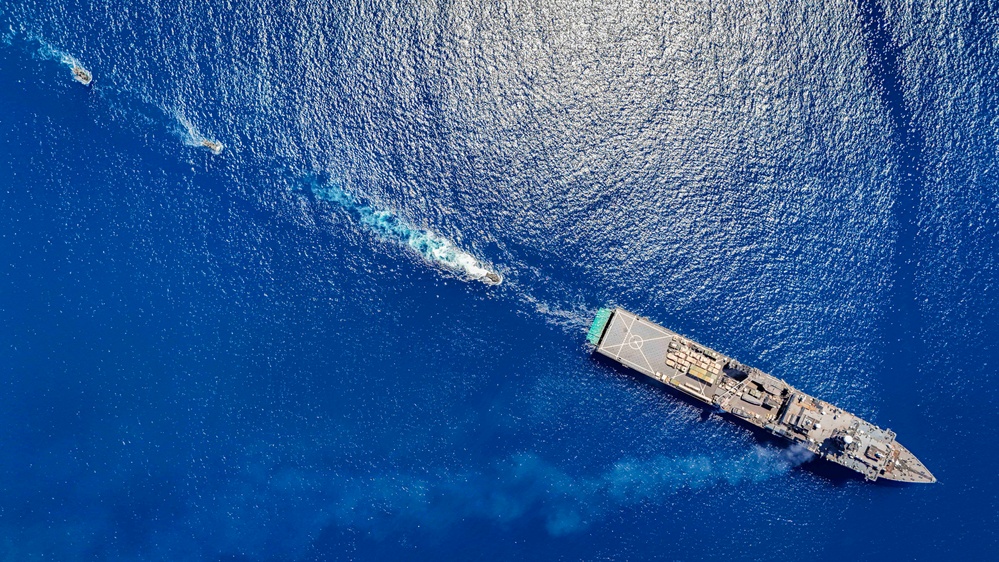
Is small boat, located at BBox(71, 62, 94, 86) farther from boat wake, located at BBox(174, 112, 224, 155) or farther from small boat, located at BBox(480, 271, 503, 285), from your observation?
small boat, located at BBox(480, 271, 503, 285)

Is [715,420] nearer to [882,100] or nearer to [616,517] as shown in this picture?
[616,517]

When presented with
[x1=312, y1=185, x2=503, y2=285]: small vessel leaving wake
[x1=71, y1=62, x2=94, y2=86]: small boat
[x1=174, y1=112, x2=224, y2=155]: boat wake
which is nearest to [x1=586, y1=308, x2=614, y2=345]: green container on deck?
[x1=312, y1=185, x2=503, y2=285]: small vessel leaving wake

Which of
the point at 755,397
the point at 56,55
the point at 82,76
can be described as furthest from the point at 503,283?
the point at 56,55

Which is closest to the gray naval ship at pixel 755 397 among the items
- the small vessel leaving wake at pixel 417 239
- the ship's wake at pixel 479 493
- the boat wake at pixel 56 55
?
the ship's wake at pixel 479 493

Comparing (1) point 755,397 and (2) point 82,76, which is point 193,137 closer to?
(2) point 82,76

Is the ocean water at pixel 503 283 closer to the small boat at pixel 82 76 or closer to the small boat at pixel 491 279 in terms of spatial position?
the small boat at pixel 491 279

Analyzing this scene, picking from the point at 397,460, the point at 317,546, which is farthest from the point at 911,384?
the point at 317,546
